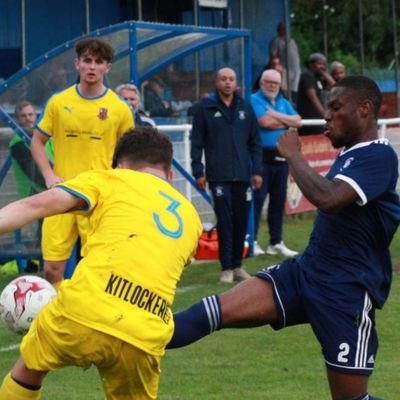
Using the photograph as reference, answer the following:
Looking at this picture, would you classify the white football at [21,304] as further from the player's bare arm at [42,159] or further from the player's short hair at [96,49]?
the player's short hair at [96,49]

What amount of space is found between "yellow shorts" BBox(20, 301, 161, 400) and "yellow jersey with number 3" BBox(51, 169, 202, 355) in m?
0.04

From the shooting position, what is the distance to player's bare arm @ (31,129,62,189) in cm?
989

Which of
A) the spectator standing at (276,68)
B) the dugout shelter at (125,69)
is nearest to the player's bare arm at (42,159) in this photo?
the dugout shelter at (125,69)

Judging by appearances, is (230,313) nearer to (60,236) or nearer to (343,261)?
(343,261)

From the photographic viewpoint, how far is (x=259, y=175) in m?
12.9

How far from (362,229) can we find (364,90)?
26.7 inches

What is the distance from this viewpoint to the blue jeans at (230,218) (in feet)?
41.2

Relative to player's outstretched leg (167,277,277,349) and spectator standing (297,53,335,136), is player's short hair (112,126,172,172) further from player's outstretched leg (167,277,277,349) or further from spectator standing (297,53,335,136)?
spectator standing (297,53,335,136)

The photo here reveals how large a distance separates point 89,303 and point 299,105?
47.1ft

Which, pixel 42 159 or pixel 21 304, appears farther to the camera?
pixel 42 159

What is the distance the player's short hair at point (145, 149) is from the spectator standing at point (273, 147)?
8301mm

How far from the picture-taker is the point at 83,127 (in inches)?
404

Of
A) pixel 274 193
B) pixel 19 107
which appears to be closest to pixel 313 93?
pixel 274 193

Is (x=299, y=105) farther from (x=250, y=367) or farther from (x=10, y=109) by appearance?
(x=250, y=367)
